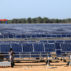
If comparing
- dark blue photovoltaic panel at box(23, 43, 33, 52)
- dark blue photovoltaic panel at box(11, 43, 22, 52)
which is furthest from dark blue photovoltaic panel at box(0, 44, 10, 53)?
dark blue photovoltaic panel at box(23, 43, 33, 52)

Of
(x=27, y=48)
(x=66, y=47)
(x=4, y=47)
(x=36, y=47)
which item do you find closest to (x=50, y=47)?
(x=36, y=47)

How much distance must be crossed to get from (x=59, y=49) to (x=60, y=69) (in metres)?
18.3

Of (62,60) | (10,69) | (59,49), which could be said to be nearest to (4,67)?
(10,69)

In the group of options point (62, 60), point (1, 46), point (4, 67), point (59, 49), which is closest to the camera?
point (4, 67)

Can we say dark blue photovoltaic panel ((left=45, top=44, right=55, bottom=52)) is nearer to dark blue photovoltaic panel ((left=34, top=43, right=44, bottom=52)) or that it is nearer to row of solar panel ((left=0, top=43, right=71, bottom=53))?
row of solar panel ((left=0, top=43, right=71, bottom=53))

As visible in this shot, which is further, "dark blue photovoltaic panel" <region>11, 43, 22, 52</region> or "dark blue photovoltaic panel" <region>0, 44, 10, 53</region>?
"dark blue photovoltaic panel" <region>0, 44, 10, 53</region>

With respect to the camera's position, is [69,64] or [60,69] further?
[69,64]

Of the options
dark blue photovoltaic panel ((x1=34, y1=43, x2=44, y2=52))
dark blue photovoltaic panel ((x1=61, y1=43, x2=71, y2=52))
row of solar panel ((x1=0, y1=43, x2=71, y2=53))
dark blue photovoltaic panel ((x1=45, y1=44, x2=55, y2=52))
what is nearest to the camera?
dark blue photovoltaic panel ((x1=61, y1=43, x2=71, y2=52))

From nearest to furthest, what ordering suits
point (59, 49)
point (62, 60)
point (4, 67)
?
point (4, 67) < point (62, 60) < point (59, 49)

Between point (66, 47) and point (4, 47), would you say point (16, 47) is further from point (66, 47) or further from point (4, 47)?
point (66, 47)

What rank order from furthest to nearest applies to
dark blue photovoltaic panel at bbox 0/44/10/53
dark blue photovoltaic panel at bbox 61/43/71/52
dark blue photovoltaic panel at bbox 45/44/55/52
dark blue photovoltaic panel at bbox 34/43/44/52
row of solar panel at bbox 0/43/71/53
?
dark blue photovoltaic panel at bbox 45/44/55/52
dark blue photovoltaic panel at bbox 34/43/44/52
dark blue photovoltaic panel at bbox 0/44/10/53
row of solar panel at bbox 0/43/71/53
dark blue photovoltaic panel at bbox 61/43/71/52

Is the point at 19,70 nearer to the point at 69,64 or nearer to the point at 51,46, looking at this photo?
the point at 69,64

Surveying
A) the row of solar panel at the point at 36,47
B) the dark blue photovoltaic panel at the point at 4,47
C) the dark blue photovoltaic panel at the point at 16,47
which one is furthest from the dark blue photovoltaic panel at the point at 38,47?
the dark blue photovoltaic panel at the point at 4,47

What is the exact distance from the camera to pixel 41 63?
31906mm
